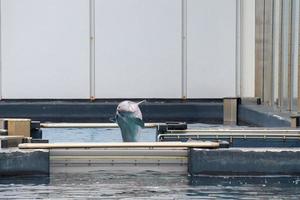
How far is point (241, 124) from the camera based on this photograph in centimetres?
1897

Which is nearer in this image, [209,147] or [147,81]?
[209,147]

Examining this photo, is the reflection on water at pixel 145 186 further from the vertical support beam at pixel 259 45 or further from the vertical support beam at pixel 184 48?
the vertical support beam at pixel 184 48

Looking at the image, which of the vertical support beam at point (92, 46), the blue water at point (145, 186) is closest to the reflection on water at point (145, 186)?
the blue water at point (145, 186)

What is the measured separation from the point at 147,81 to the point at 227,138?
9864 millimetres

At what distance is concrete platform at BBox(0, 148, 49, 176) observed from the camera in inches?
378

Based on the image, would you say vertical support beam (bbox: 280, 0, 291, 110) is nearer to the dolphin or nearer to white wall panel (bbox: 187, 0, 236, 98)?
white wall panel (bbox: 187, 0, 236, 98)

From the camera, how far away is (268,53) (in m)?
18.8

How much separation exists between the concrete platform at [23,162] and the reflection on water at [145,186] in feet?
0.27

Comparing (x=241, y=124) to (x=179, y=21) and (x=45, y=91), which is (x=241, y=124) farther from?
(x=45, y=91)

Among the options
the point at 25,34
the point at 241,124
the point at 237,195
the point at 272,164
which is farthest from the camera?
the point at 25,34

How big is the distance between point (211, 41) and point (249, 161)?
11764 mm

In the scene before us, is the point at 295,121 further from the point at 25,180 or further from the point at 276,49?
the point at 25,180

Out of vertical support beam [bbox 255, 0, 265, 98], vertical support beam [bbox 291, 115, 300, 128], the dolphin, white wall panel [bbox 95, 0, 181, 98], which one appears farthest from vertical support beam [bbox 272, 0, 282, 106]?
the dolphin

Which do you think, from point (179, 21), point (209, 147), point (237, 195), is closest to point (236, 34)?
point (179, 21)
